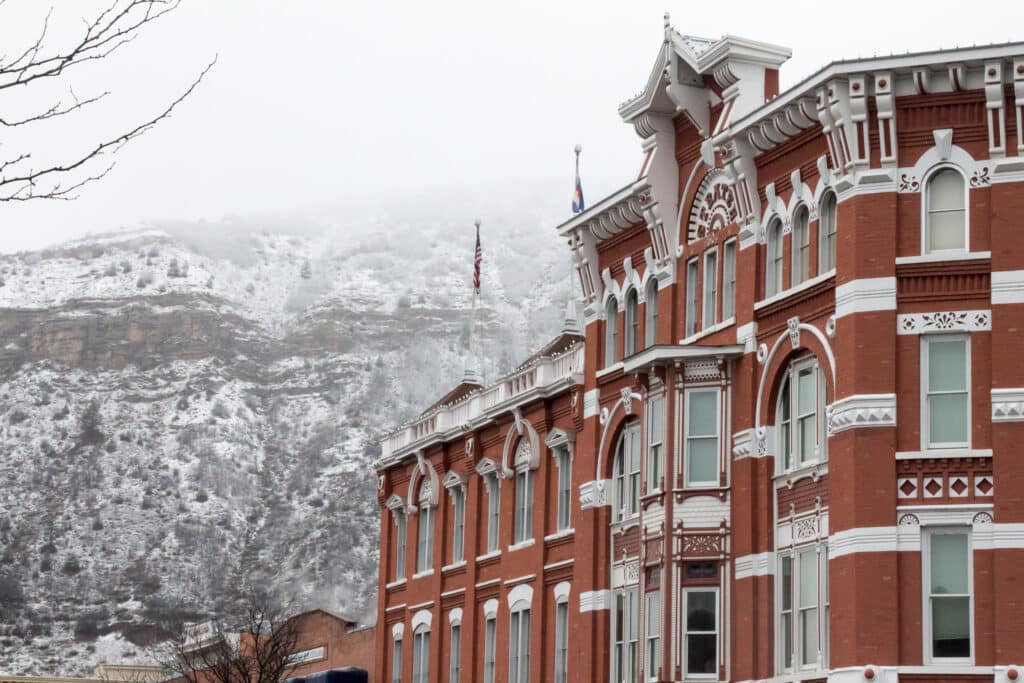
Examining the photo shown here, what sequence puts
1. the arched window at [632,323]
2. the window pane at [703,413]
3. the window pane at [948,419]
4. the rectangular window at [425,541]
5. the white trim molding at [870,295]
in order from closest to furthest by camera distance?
the window pane at [948,419] < the white trim molding at [870,295] < the window pane at [703,413] < the arched window at [632,323] < the rectangular window at [425,541]

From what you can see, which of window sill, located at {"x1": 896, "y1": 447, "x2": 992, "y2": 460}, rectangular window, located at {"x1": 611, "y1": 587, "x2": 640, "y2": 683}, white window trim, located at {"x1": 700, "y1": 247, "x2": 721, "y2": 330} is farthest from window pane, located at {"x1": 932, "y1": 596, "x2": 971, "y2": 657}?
rectangular window, located at {"x1": 611, "y1": 587, "x2": 640, "y2": 683}

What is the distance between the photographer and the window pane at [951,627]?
35.8 metres

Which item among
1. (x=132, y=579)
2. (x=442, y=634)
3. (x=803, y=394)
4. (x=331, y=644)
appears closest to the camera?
(x=803, y=394)

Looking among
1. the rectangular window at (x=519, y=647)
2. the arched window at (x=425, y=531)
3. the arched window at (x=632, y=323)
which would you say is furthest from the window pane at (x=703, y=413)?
the arched window at (x=425, y=531)

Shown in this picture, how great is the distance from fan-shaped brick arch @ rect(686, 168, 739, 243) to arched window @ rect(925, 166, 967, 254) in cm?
577

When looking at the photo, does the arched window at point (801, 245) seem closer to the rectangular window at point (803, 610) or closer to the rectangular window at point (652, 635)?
the rectangular window at point (803, 610)

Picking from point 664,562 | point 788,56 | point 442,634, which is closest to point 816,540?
point 664,562

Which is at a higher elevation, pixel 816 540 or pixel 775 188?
pixel 775 188

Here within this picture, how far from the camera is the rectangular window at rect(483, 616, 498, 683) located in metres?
56.6

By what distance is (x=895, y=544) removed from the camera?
36.5 m

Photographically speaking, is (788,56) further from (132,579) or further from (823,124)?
(132,579)

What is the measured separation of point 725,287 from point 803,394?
14.0 feet

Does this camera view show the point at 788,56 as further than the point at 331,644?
No

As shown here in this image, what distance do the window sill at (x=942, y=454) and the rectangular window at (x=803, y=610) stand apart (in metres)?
2.65
